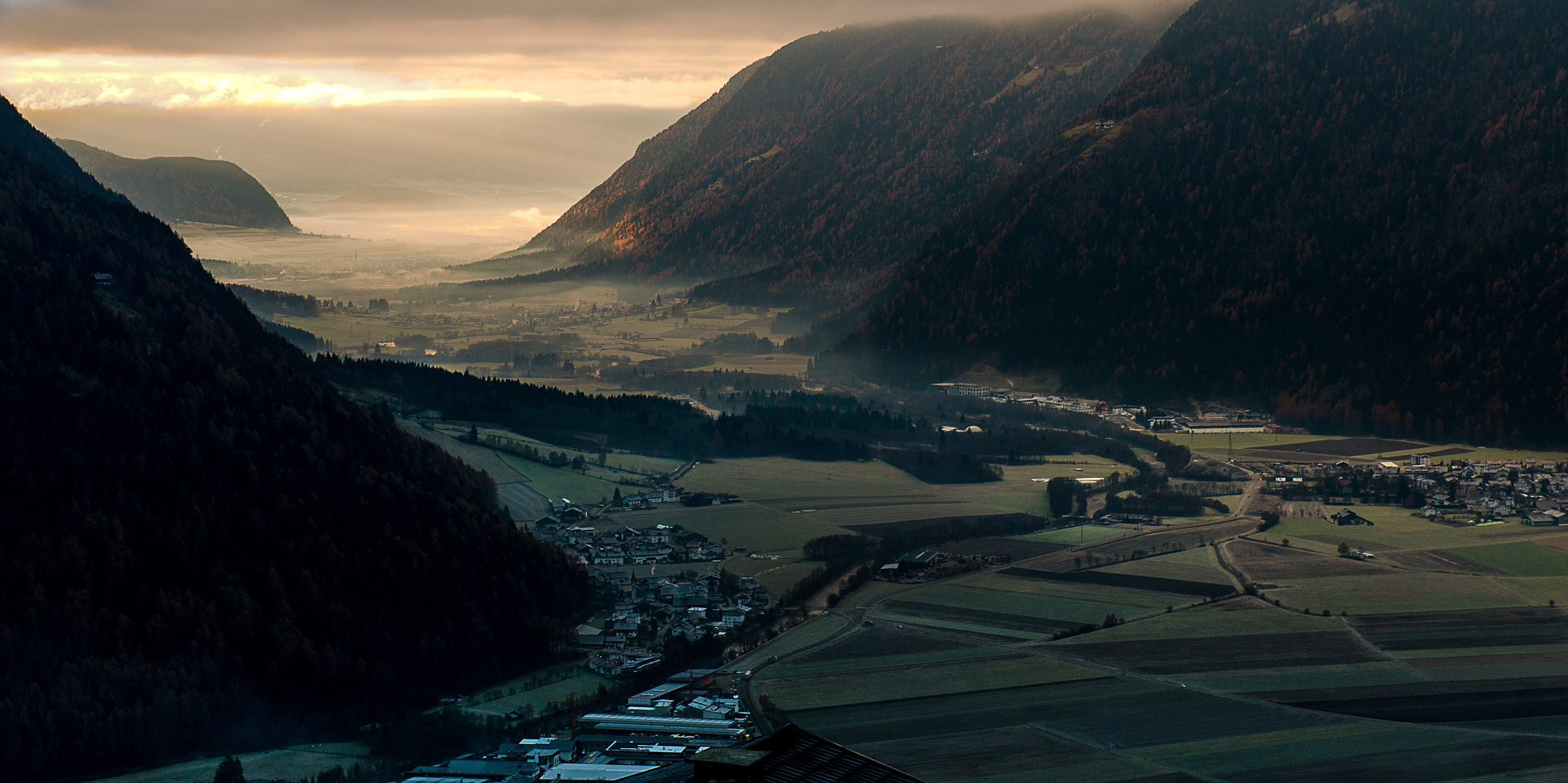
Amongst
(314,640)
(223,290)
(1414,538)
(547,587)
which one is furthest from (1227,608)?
(223,290)

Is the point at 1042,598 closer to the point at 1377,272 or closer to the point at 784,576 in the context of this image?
the point at 784,576

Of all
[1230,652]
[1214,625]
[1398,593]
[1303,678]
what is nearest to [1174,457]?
[1398,593]

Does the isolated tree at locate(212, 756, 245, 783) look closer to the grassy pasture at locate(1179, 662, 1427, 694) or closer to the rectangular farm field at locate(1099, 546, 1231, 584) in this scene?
the grassy pasture at locate(1179, 662, 1427, 694)

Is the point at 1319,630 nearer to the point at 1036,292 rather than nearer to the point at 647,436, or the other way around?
the point at 647,436

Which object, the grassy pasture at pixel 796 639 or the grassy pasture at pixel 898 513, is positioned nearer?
the grassy pasture at pixel 796 639

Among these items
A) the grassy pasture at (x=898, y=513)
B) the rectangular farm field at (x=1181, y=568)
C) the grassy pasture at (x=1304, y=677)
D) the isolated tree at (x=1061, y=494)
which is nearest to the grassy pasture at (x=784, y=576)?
the grassy pasture at (x=898, y=513)

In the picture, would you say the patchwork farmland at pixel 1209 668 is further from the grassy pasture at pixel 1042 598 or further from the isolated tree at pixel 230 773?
the isolated tree at pixel 230 773
